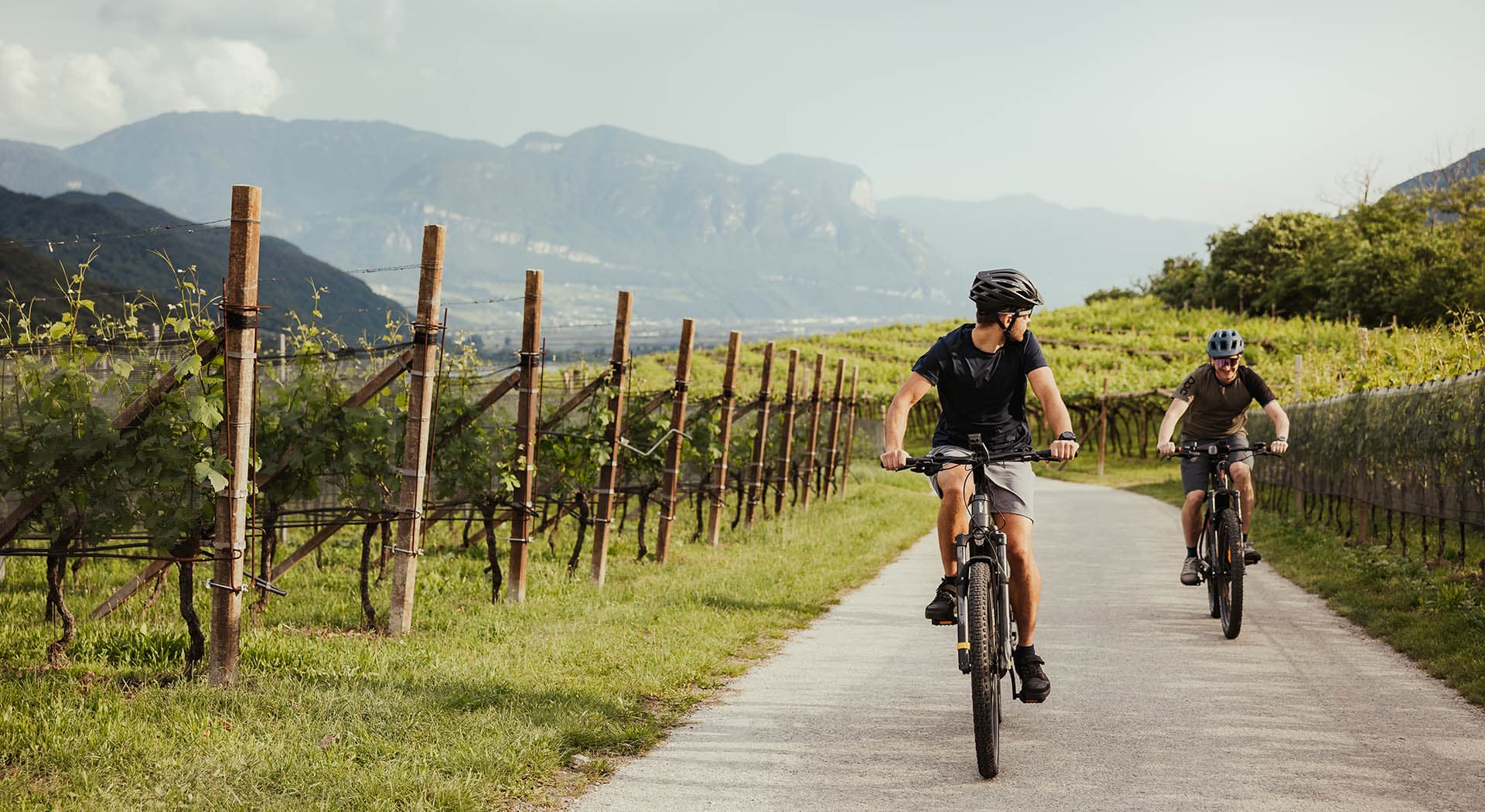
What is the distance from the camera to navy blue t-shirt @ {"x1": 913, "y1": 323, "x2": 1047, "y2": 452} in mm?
5586

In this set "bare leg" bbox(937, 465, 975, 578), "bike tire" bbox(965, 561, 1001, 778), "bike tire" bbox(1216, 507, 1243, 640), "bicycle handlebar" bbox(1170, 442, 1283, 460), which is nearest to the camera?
"bike tire" bbox(965, 561, 1001, 778)

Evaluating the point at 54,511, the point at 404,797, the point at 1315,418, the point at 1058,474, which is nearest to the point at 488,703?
the point at 404,797

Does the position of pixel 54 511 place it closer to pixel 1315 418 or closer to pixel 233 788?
pixel 233 788

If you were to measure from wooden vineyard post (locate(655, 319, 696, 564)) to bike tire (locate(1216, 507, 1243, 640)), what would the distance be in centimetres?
538

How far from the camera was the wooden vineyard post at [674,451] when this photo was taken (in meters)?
12.3

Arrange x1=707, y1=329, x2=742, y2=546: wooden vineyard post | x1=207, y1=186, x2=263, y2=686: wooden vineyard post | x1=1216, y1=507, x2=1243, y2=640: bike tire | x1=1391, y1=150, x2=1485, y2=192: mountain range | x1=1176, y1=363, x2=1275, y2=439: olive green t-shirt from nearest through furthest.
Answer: x1=207, y1=186, x2=263, y2=686: wooden vineyard post → x1=1216, y1=507, x2=1243, y2=640: bike tire → x1=1176, y1=363, x2=1275, y2=439: olive green t-shirt → x1=707, y1=329, x2=742, y2=546: wooden vineyard post → x1=1391, y1=150, x2=1485, y2=192: mountain range

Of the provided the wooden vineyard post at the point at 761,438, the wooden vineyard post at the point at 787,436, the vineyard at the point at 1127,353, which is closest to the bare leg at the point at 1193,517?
the wooden vineyard post at the point at 761,438

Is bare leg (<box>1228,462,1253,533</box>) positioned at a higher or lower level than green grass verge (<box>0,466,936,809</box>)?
higher

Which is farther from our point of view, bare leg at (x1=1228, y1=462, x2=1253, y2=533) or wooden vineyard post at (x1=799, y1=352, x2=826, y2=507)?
wooden vineyard post at (x1=799, y1=352, x2=826, y2=507)

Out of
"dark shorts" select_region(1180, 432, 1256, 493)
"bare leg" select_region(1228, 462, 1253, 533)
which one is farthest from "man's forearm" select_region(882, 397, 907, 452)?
"bare leg" select_region(1228, 462, 1253, 533)

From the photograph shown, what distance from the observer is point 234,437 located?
20.0 feet

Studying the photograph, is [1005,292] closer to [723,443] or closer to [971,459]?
[971,459]

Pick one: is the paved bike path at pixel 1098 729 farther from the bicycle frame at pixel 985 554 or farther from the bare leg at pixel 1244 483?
the bare leg at pixel 1244 483

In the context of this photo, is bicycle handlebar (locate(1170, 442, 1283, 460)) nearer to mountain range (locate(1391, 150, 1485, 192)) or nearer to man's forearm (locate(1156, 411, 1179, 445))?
man's forearm (locate(1156, 411, 1179, 445))
